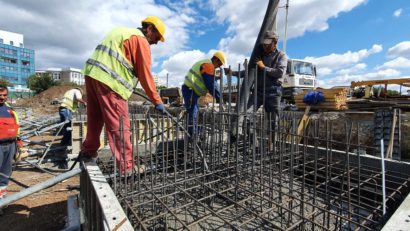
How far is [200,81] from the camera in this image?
14.4 feet

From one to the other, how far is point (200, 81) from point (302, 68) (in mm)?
12910

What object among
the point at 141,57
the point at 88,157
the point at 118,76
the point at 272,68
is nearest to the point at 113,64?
the point at 118,76

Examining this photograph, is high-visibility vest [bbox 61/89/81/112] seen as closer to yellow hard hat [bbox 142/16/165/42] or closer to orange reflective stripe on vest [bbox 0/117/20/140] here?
orange reflective stripe on vest [bbox 0/117/20/140]

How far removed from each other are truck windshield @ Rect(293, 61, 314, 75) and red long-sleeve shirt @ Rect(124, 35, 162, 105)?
548 inches

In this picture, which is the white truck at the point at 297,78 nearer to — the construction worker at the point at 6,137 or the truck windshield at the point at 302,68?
the truck windshield at the point at 302,68

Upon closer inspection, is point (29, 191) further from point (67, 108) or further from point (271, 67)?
point (67, 108)

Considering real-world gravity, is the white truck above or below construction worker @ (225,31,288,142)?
above

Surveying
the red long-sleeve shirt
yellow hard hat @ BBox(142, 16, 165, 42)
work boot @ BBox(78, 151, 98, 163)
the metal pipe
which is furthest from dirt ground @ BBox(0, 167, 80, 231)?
yellow hard hat @ BBox(142, 16, 165, 42)

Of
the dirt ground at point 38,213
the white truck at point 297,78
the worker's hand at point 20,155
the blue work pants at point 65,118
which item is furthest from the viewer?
the white truck at point 297,78

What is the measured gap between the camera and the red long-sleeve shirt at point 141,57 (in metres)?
2.47

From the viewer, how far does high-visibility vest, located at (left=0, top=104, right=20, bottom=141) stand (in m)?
3.62

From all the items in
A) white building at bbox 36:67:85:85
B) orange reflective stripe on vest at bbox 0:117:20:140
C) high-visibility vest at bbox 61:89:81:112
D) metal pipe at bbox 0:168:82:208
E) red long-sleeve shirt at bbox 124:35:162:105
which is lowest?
metal pipe at bbox 0:168:82:208

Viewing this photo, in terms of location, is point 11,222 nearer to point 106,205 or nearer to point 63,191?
point 63,191

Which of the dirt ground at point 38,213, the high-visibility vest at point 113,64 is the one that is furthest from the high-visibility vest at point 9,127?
the high-visibility vest at point 113,64
